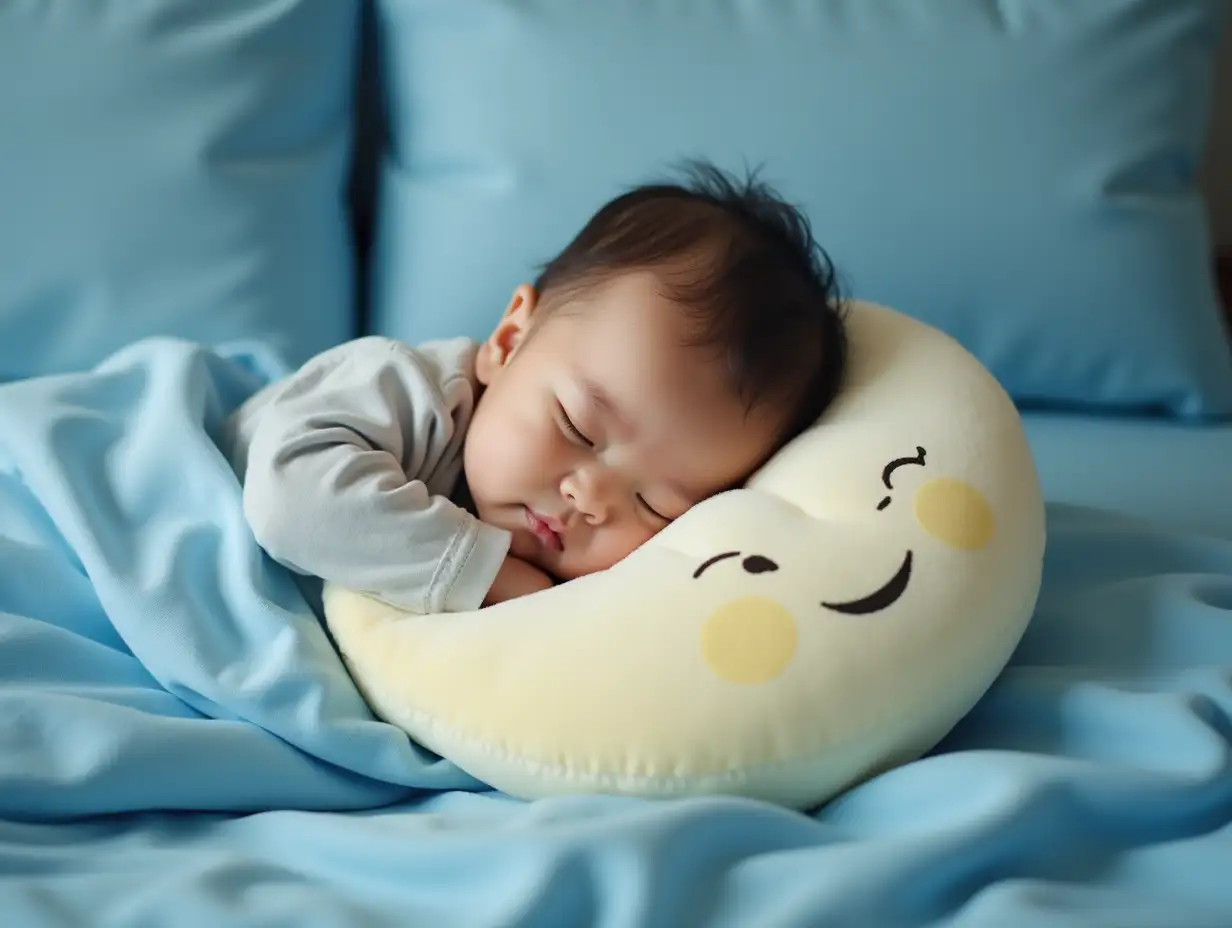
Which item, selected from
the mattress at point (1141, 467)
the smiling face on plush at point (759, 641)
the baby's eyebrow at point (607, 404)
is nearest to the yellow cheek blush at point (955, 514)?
the smiling face on plush at point (759, 641)

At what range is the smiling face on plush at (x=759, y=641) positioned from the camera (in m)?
0.74

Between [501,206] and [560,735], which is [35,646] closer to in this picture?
[560,735]

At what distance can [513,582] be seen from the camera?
921 millimetres

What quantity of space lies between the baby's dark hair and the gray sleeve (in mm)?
205

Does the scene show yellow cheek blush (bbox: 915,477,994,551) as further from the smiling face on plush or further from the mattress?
the mattress

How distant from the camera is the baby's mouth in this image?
936 mm

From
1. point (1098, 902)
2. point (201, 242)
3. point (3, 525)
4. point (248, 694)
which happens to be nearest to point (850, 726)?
point (1098, 902)

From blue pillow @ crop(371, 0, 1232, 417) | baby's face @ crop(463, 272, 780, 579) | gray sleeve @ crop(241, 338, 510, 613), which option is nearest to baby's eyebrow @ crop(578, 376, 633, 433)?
baby's face @ crop(463, 272, 780, 579)

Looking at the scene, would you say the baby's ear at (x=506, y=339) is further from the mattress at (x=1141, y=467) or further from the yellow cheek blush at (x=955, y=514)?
the mattress at (x=1141, y=467)

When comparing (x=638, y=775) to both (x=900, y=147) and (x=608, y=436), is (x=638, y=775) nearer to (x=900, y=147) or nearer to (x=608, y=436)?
(x=608, y=436)

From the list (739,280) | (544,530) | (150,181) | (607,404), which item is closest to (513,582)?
(544,530)

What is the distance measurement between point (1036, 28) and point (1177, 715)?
87 centimetres

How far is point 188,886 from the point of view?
627 mm

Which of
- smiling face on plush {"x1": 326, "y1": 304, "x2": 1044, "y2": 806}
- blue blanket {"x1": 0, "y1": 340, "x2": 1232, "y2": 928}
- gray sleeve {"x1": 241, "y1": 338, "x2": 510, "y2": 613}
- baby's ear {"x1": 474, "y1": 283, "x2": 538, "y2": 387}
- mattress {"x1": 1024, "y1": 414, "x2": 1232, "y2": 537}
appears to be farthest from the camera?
mattress {"x1": 1024, "y1": 414, "x2": 1232, "y2": 537}
